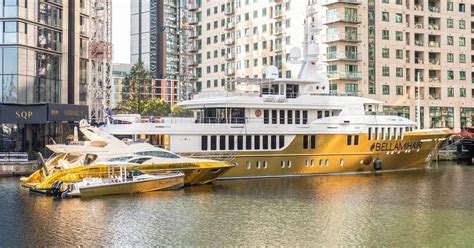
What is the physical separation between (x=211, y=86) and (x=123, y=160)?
63083 millimetres

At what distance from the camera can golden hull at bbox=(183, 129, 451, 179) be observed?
158 feet

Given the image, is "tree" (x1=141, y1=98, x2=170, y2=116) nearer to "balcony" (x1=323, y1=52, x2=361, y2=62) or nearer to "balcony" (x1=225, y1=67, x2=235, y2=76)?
"balcony" (x1=225, y1=67, x2=235, y2=76)

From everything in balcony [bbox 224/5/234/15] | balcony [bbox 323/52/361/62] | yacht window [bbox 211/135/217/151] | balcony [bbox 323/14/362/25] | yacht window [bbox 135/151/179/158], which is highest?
balcony [bbox 224/5/234/15]

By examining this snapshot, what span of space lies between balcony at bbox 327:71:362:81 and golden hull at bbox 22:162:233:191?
34932 millimetres

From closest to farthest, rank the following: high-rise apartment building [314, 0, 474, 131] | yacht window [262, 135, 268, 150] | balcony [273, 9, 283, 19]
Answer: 1. yacht window [262, 135, 268, 150]
2. high-rise apartment building [314, 0, 474, 131]
3. balcony [273, 9, 283, 19]

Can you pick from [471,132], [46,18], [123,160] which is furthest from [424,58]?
[123,160]

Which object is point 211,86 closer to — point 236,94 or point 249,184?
point 236,94

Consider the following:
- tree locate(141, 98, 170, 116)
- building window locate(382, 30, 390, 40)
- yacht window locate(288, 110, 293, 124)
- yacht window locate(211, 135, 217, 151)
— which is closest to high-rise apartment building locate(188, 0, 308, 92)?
building window locate(382, 30, 390, 40)

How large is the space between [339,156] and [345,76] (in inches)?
1049

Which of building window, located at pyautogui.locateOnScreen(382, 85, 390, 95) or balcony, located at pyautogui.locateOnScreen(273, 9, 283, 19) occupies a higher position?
balcony, located at pyautogui.locateOnScreen(273, 9, 283, 19)

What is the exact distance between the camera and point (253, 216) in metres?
31.8

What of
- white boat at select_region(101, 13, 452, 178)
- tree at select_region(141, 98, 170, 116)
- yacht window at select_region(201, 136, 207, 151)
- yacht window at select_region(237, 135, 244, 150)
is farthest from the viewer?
tree at select_region(141, 98, 170, 116)

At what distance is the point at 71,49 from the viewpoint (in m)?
69.8

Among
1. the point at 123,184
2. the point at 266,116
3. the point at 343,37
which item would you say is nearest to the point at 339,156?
the point at 266,116
